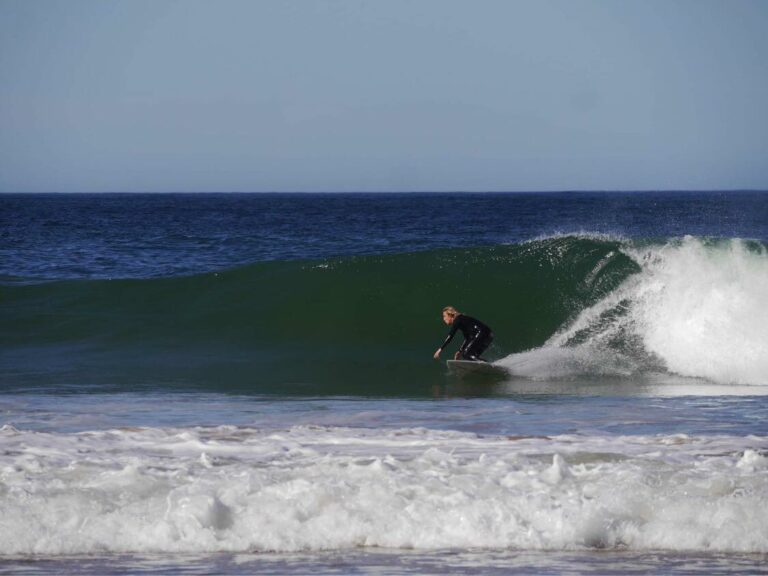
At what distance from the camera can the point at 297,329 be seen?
1842 centimetres

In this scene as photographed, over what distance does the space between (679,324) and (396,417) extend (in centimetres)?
702

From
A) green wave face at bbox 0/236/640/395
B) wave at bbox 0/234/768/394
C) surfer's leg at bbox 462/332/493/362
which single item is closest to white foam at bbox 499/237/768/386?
wave at bbox 0/234/768/394

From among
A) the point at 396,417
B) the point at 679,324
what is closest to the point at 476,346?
the point at 679,324

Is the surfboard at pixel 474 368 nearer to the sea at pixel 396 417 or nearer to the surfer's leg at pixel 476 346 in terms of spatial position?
the sea at pixel 396 417

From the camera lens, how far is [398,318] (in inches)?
741

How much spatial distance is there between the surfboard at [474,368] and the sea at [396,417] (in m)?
0.10

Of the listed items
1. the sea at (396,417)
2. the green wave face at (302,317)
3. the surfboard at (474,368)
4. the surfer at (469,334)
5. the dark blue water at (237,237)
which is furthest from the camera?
the dark blue water at (237,237)

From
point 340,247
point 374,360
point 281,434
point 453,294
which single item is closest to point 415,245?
point 340,247

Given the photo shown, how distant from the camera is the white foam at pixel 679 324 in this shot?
47.3 ft

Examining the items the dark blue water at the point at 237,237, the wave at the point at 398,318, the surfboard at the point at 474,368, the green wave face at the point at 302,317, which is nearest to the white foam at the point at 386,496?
the green wave face at the point at 302,317

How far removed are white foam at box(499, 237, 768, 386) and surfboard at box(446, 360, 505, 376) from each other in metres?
0.29

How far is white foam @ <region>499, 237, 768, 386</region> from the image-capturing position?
1443 cm

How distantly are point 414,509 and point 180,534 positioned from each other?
1.51 meters

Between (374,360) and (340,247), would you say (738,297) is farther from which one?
(340,247)
